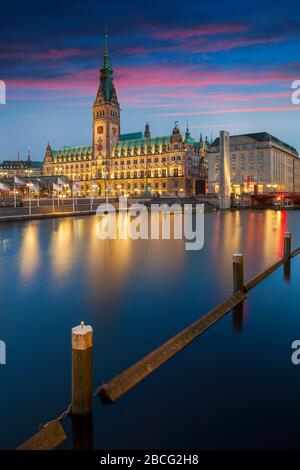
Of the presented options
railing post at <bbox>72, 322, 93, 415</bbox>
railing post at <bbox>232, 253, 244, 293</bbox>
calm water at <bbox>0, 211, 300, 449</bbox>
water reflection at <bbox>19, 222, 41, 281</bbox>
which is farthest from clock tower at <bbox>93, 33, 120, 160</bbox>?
railing post at <bbox>72, 322, 93, 415</bbox>

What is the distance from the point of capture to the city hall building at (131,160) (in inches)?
6393

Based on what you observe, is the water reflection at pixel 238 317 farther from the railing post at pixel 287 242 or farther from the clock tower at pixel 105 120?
the clock tower at pixel 105 120

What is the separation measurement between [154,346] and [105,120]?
179182mm

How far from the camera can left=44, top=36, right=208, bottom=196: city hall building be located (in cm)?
16238

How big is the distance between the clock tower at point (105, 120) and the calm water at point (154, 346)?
166 m

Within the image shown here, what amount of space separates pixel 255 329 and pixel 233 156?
14096cm

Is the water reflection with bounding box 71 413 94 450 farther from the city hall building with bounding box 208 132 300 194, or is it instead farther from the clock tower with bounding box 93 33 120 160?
the clock tower with bounding box 93 33 120 160

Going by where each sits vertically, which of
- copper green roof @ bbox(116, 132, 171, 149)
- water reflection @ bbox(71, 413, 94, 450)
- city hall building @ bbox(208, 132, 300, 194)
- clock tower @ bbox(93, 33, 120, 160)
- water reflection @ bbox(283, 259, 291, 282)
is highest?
clock tower @ bbox(93, 33, 120, 160)

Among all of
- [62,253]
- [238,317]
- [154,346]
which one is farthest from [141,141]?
[154,346]

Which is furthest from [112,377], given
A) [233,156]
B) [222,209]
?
[233,156]

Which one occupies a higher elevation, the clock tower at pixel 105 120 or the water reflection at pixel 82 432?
the clock tower at pixel 105 120

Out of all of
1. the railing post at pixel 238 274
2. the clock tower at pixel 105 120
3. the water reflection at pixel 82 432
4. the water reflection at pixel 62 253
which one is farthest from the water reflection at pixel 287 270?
the clock tower at pixel 105 120

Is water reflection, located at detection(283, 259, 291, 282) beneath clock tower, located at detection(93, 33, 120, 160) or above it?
beneath

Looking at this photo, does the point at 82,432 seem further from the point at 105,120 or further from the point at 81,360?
the point at 105,120
